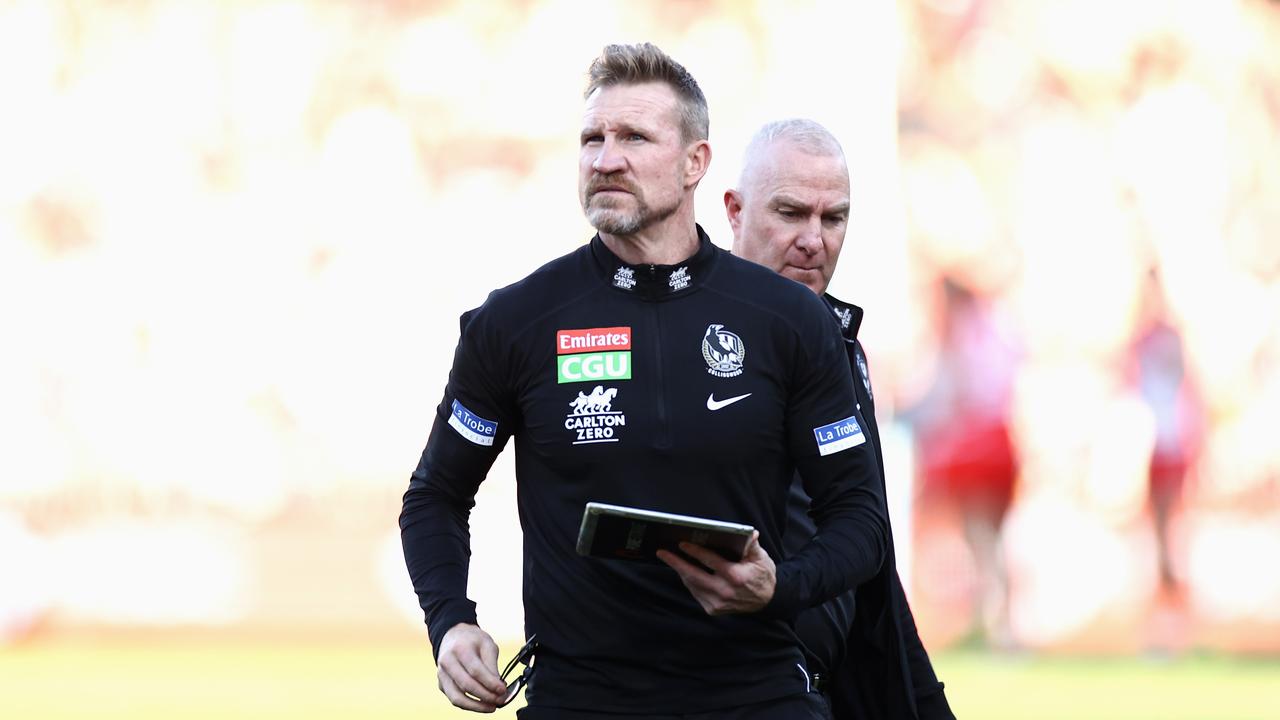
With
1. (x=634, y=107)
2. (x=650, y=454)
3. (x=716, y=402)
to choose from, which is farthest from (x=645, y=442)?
(x=634, y=107)

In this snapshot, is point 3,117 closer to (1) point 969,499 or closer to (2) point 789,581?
(1) point 969,499

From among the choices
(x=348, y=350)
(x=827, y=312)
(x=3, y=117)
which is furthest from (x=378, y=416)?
(x=827, y=312)

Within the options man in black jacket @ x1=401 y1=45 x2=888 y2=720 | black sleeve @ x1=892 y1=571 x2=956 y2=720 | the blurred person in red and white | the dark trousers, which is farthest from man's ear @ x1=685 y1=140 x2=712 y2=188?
the blurred person in red and white

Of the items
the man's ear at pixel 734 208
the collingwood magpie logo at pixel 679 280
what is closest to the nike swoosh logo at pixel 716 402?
the collingwood magpie logo at pixel 679 280

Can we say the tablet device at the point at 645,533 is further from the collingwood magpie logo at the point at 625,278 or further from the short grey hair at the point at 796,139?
the short grey hair at the point at 796,139

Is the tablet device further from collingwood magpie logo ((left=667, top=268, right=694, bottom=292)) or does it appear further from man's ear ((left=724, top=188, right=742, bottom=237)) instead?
man's ear ((left=724, top=188, right=742, bottom=237))

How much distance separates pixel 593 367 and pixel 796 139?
1348mm

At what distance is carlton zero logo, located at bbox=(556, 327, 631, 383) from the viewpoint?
3.38 meters

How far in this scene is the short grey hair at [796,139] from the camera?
4508 mm

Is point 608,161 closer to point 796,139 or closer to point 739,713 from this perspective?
point 739,713

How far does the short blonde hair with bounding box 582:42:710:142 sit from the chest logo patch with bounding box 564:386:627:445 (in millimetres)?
562

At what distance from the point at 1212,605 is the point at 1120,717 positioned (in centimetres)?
457

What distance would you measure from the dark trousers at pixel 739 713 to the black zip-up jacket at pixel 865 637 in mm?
575

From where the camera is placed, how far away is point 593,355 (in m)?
3.39
